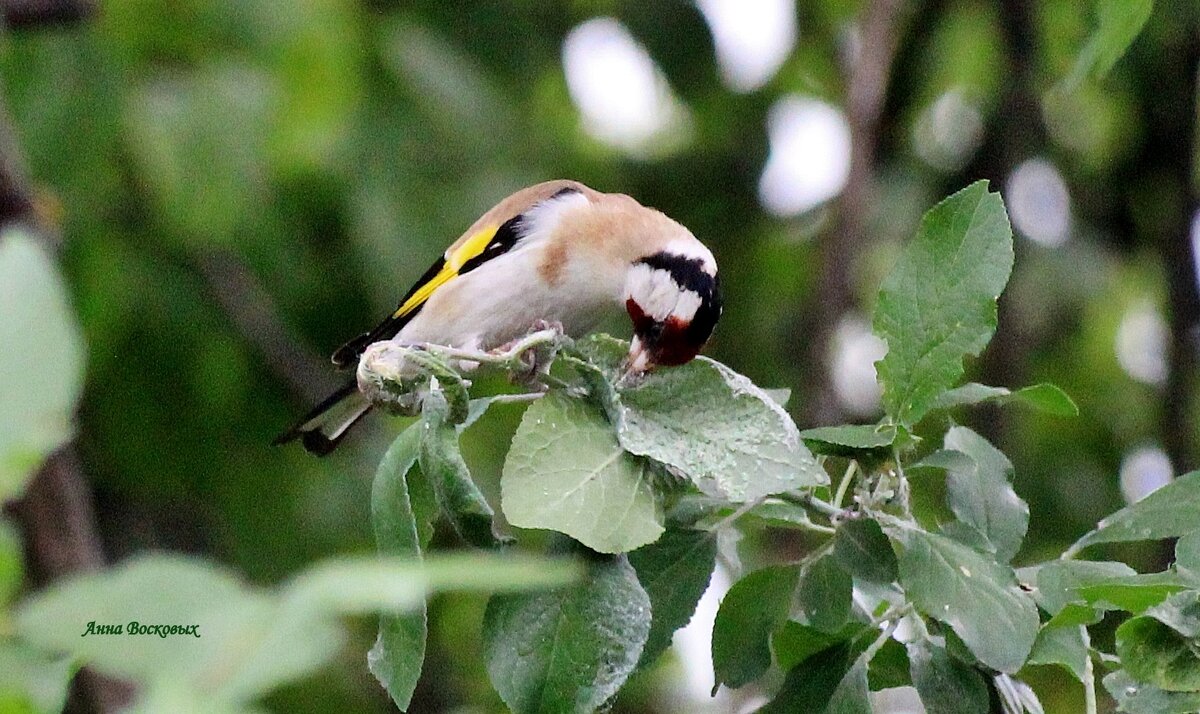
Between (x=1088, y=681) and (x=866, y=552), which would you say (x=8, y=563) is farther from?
(x=1088, y=681)

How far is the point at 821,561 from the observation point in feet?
6.90

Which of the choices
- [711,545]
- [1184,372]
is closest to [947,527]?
[711,545]

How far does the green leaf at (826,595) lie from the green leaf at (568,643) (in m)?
0.25

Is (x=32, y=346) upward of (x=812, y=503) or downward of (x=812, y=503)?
upward

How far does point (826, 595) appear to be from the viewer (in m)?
2.09

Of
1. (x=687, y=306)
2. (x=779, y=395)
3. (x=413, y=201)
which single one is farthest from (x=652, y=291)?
(x=413, y=201)

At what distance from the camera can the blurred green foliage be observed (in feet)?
17.6

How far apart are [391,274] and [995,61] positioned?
9.73 feet

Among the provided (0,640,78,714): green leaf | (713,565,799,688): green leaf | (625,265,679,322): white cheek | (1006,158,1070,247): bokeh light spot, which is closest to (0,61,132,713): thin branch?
(625,265,679,322): white cheek

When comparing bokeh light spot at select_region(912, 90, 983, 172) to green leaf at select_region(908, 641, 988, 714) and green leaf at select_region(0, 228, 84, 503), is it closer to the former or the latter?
green leaf at select_region(908, 641, 988, 714)

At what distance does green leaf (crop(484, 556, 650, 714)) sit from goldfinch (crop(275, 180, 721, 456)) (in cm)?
164

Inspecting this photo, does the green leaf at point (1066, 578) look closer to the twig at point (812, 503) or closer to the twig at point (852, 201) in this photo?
the twig at point (812, 503)

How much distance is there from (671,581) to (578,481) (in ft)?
0.84

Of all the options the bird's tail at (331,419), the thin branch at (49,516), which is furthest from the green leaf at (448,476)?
the thin branch at (49,516)
